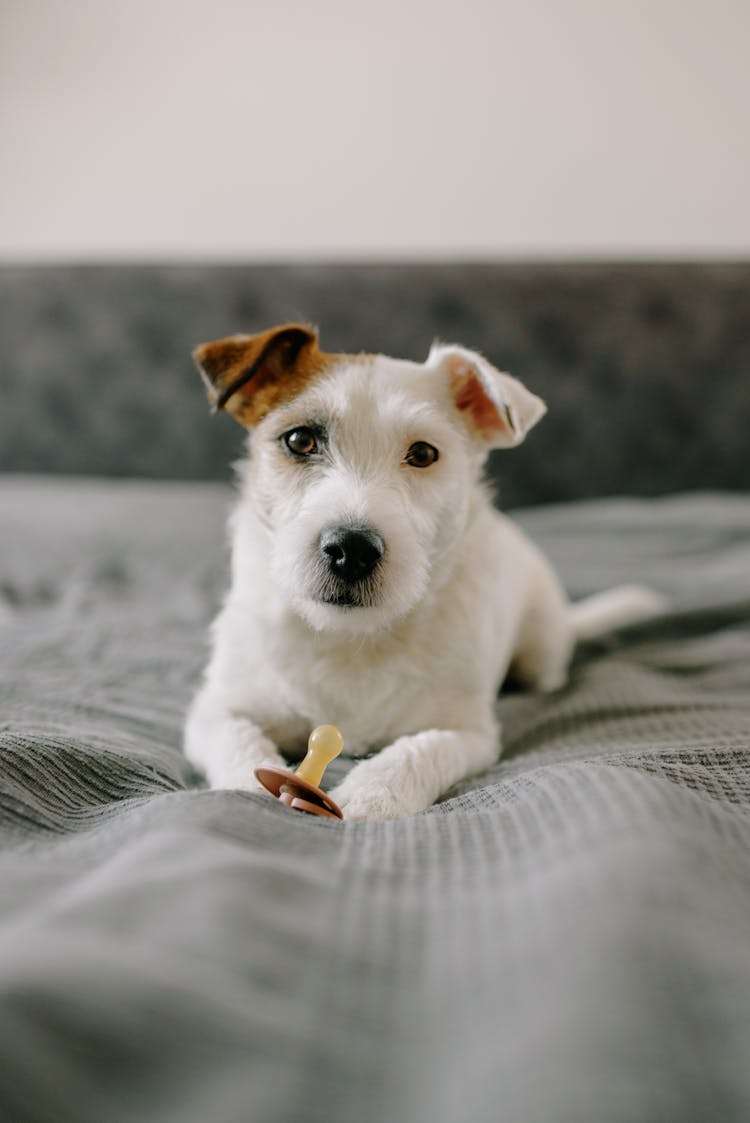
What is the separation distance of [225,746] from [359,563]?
0.91 feet

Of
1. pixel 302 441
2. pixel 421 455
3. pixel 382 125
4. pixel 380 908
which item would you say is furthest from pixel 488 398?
pixel 382 125

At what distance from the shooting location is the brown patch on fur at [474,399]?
1281 mm

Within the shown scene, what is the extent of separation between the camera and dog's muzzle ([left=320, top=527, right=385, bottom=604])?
1020 millimetres

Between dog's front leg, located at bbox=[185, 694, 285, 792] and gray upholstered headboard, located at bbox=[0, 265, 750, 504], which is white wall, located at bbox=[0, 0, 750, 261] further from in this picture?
dog's front leg, located at bbox=[185, 694, 285, 792]

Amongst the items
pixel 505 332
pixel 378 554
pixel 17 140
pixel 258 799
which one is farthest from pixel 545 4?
pixel 258 799

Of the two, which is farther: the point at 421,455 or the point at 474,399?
the point at 474,399

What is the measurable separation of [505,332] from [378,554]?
1.93m

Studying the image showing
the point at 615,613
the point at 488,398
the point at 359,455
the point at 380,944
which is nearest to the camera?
the point at 380,944

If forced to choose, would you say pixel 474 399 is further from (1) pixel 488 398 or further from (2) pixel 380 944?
(2) pixel 380 944

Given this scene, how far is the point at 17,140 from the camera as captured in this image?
9.81ft

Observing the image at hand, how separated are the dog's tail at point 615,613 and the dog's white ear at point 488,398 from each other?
22.6 inches

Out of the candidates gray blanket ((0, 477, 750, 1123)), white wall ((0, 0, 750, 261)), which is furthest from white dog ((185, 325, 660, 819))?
white wall ((0, 0, 750, 261))

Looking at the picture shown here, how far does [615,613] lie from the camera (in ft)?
5.77

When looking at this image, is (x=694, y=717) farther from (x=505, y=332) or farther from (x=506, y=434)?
(x=505, y=332)
